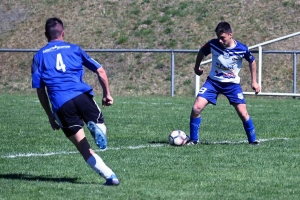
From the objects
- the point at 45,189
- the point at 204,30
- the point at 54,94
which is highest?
the point at 204,30

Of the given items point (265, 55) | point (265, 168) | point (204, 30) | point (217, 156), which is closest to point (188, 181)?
point (265, 168)

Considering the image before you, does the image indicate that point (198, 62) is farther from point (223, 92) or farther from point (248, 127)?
point (248, 127)

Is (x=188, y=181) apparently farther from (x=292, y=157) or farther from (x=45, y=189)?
(x=292, y=157)

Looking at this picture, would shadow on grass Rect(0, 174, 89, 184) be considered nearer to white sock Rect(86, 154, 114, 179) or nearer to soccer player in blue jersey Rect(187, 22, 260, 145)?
white sock Rect(86, 154, 114, 179)

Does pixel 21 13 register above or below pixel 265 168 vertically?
above

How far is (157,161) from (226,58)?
2.28 meters

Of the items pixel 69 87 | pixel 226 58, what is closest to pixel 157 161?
pixel 69 87

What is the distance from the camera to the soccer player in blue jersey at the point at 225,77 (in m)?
10.5

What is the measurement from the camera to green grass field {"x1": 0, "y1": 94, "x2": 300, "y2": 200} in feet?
22.8

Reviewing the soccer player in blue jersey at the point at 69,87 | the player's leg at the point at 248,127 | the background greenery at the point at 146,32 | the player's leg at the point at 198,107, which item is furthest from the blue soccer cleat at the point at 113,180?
the background greenery at the point at 146,32

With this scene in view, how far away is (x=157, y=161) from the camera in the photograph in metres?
8.85

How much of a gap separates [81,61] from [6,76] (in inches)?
822

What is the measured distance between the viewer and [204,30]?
27953 mm

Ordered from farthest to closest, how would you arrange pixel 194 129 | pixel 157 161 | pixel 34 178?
pixel 194 129 < pixel 157 161 < pixel 34 178
